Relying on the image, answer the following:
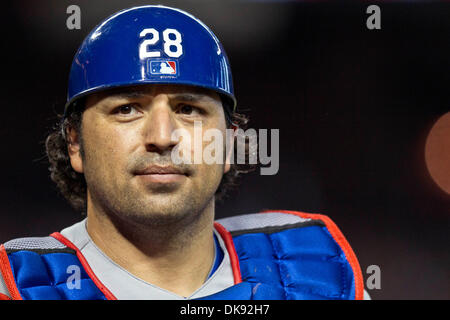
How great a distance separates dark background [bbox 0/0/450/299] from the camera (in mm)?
2488

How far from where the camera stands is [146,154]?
4.83 ft

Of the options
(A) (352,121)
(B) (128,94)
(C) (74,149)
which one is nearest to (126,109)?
(B) (128,94)

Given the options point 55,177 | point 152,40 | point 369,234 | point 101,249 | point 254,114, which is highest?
point 152,40

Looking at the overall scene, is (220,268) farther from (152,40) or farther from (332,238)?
(152,40)

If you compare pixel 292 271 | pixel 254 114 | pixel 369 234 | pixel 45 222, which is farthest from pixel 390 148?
pixel 45 222

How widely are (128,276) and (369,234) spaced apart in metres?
1.46

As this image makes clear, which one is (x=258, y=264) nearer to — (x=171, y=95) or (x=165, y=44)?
(x=171, y=95)

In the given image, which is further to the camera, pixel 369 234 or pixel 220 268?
pixel 369 234

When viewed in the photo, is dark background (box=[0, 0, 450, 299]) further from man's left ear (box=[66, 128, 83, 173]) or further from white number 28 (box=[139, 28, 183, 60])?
white number 28 (box=[139, 28, 183, 60])

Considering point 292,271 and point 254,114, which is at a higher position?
point 254,114

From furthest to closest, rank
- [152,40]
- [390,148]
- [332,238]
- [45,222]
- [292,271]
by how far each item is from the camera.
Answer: [390,148]
[45,222]
[332,238]
[292,271]
[152,40]

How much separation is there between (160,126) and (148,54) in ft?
0.68

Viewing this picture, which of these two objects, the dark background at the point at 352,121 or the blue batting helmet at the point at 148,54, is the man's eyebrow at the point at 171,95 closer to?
the blue batting helmet at the point at 148,54
